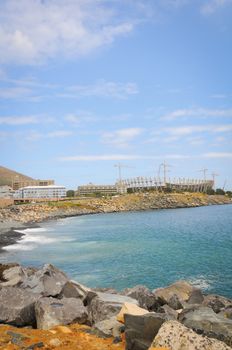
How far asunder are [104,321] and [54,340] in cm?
183

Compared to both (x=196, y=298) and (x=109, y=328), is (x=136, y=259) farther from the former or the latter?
(x=109, y=328)

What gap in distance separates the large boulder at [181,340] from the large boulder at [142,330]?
2.66ft

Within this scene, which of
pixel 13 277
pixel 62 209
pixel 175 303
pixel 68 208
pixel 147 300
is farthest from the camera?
pixel 68 208

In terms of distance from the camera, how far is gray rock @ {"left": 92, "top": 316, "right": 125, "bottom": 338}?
35.7ft

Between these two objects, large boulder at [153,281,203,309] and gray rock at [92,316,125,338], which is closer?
gray rock at [92,316,125,338]

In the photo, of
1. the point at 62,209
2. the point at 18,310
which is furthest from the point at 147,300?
the point at 62,209

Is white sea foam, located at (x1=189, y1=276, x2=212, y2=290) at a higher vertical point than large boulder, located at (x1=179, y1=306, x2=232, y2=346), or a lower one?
lower

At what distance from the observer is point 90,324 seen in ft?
40.9

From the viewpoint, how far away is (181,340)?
855cm

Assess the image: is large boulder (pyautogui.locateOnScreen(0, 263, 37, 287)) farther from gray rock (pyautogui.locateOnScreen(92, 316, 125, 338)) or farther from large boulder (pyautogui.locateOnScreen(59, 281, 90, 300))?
gray rock (pyautogui.locateOnScreen(92, 316, 125, 338))

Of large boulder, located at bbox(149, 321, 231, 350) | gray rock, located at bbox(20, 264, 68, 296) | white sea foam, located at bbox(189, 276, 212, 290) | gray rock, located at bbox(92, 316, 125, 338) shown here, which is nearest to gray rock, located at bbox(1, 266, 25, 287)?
gray rock, located at bbox(20, 264, 68, 296)

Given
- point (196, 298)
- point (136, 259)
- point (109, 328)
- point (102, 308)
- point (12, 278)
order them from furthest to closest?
point (136, 259), point (196, 298), point (12, 278), point (102, 308), point (109, 328)

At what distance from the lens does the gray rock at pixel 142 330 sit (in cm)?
964

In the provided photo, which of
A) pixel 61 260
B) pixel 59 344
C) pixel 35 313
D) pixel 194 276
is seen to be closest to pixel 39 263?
pixel 61 260
